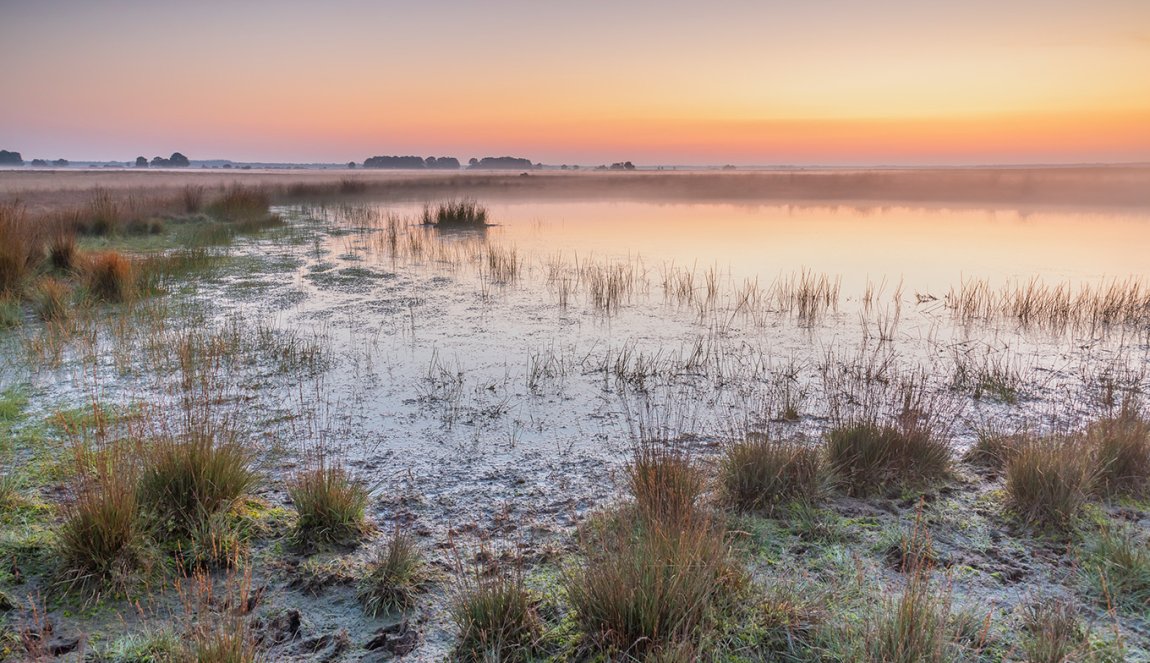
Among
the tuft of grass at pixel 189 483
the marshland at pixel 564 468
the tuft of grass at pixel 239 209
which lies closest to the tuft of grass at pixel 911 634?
the marshland at pixel 564 468

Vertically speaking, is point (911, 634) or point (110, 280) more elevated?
point (110, 280)

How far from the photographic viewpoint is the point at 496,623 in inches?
104

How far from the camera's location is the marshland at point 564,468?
8.76ft

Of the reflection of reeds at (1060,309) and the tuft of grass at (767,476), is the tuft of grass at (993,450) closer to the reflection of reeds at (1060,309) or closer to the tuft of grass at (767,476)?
the tuft of grass at (767,476)

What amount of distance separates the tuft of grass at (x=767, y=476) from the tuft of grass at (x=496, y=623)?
1.59 m

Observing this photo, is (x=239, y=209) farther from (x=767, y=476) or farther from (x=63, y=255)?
(x=767, y=476)

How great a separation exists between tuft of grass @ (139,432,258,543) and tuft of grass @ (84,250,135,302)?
667cm

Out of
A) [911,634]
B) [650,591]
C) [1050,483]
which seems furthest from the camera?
[1050,483]

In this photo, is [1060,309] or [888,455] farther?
[1060,309]

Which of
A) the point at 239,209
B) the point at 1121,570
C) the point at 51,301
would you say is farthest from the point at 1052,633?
the point at 239,209

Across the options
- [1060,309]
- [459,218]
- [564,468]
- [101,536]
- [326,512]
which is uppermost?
[459,218]

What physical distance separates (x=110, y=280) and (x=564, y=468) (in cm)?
802

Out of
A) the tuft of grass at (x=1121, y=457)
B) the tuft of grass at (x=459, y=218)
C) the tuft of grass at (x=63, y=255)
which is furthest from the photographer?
the tuft of grass at (x=459, y=218)

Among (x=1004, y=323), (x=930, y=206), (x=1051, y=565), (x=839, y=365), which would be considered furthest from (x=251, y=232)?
(x=930, y=206)
